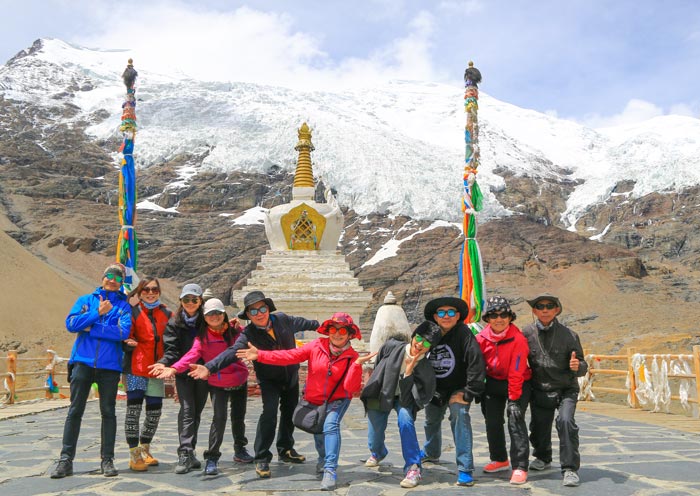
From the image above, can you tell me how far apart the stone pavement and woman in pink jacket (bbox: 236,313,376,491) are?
44cm

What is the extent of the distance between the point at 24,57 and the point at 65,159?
1624 inches

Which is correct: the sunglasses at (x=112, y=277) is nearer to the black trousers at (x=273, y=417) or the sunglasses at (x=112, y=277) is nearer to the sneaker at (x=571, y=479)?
the black trousers at (x=273, y=417)

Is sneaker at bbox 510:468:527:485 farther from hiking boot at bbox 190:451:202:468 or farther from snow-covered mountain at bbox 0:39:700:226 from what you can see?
snow-covered mountain at bbox 0:39:700:226

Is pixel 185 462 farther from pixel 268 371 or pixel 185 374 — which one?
pixel 268 371

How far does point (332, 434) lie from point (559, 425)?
173 centimetres

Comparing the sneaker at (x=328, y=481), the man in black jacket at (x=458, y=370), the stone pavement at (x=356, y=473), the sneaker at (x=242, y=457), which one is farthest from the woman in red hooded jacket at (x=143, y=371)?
the man in black jacket at (x=458, y=370)

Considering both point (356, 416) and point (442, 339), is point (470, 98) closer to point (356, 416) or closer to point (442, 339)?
point (356, 416)

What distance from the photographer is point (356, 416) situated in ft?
31.6

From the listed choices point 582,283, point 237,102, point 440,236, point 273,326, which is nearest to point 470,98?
point 273,326

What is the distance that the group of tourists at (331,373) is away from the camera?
4.88 m

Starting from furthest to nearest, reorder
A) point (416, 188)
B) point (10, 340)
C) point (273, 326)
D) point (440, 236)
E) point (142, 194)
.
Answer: point (416, 188) < point (142, 194) < point (440, 236) < point (10, 340) < point (273, 326)

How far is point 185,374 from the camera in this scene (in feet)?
17.3

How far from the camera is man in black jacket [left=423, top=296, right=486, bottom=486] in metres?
4.80

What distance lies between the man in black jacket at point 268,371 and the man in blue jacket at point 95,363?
70 centimetres
